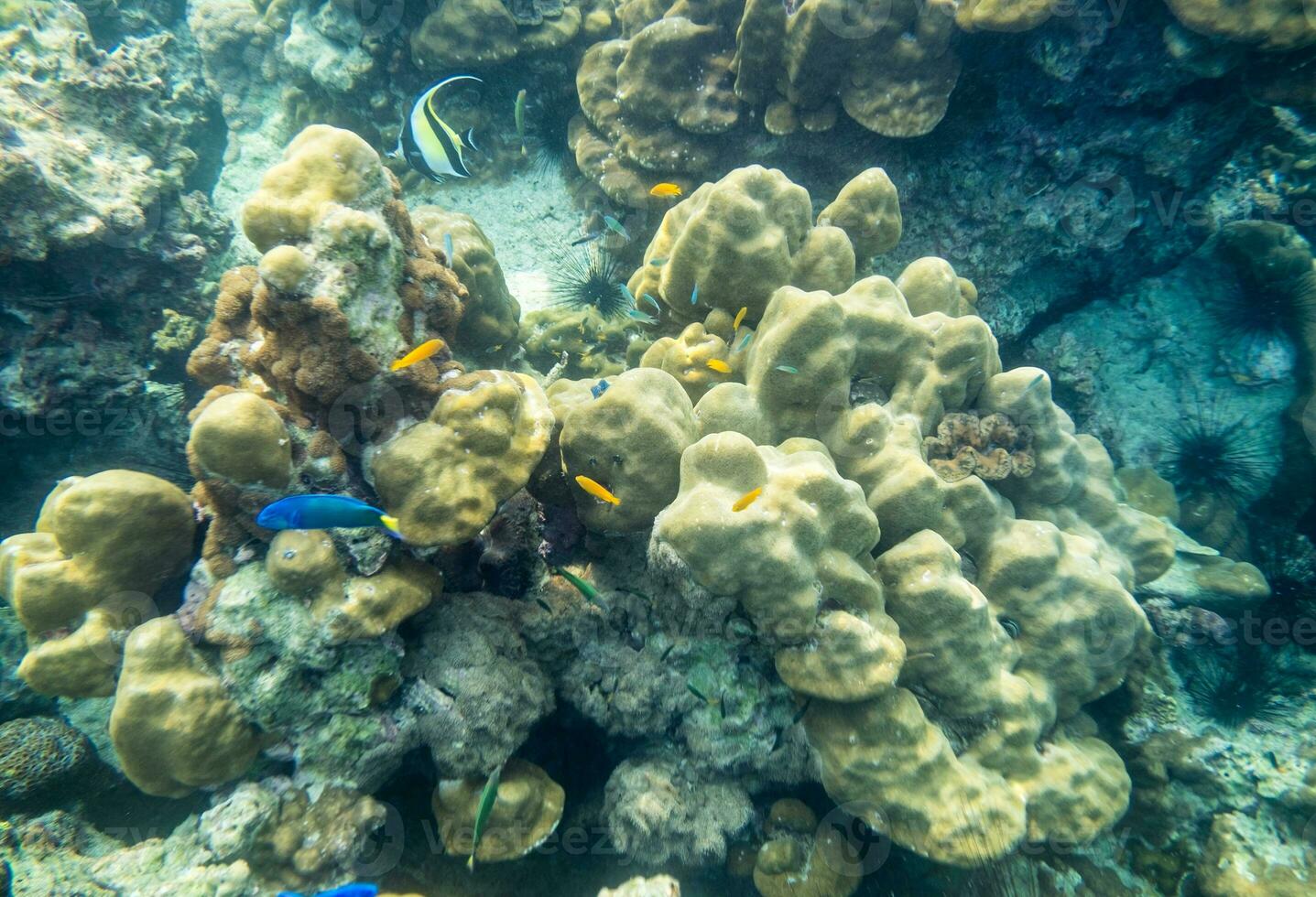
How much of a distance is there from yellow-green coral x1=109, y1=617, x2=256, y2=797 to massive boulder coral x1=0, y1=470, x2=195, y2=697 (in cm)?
34

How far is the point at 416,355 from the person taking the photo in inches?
116

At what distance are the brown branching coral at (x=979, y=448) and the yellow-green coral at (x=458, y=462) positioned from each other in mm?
2811

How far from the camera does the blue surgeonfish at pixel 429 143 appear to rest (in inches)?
130

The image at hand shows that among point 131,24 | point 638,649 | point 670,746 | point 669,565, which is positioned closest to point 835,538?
point 669,565

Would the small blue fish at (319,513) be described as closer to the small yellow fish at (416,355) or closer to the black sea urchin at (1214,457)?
the small yellow fish at (416,355)

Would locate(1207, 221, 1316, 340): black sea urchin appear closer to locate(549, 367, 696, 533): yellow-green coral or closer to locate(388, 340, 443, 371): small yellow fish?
locate(549, 367, 696, 533): yellow-green coral

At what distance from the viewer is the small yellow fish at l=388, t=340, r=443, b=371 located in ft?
9.62

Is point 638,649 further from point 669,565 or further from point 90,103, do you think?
point 90,103

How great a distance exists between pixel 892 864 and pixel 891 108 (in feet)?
20.6

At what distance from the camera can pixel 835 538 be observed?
3432 mm

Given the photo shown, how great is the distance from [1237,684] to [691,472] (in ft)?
17.0

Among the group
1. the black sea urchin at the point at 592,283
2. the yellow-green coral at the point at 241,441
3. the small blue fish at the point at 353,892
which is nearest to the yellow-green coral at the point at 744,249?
the black sea urchin at the point at 592,283

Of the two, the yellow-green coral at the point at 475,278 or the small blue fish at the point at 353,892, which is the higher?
the yellow-green coral at the point at 475,278
